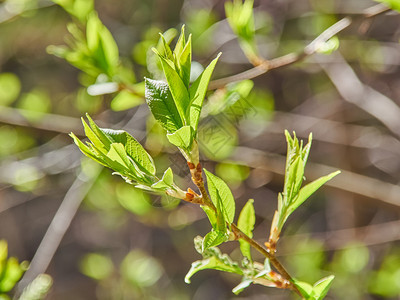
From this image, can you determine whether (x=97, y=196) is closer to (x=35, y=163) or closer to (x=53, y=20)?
(x=35, y=163)

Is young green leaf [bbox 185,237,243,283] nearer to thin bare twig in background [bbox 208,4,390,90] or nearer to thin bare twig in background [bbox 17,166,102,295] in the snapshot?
thin bare twig in background [bbox 208,4,390,90]

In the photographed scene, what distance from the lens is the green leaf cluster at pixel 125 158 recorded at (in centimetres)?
55

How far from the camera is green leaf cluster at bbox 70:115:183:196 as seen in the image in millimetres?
545

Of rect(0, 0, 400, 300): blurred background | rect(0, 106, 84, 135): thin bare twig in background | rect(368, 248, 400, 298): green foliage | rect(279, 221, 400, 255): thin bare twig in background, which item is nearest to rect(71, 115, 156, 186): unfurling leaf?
rect(0, 0, 400, 300): blurred background

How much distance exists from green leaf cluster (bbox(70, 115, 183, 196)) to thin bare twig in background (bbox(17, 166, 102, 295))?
36.8 inches

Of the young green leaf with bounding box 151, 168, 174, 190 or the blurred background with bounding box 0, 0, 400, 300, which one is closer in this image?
the young green leaf with bounding box 151, 168, 174, 190

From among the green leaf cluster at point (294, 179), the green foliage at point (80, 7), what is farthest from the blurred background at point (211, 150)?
the green leaf cluster at point (294, 179)

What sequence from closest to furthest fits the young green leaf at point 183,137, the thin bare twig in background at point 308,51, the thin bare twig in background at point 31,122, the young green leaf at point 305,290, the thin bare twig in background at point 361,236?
the young green leaf at point 183,137 < the young green leaf at point 305,290 < the thin bare twig in background at point 308,51 < the thin bare twig in background at point 31,122 < the thin bare twig in background at point 361,236

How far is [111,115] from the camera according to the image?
1.98m

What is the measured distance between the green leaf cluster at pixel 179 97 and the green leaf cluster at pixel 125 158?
0.04 m

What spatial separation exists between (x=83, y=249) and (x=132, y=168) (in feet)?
7.81

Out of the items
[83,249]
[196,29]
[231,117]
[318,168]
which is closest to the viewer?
[231,117]

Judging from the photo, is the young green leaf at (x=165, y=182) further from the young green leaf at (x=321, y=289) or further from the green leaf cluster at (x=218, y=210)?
the young green leaf at (x=321, y=289)

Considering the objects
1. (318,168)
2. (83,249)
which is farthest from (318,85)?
(83,249)
